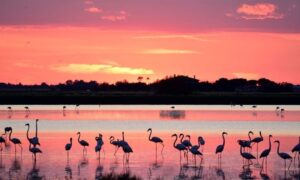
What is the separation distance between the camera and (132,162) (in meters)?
19.0

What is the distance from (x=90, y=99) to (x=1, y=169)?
65.5 m

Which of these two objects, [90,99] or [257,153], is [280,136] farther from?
[90,99]

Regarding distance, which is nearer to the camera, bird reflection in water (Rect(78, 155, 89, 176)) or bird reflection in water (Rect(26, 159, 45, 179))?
bird reflection in water (Rect(26, 159, 45, 179))

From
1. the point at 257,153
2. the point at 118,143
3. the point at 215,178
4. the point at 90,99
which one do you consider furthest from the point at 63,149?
the point at 90,99

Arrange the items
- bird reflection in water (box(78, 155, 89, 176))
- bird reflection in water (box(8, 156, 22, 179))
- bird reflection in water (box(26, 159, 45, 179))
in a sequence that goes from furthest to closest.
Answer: bird reflection in water (box(78, 155, 89, 176)), bird reflection in water (box(8, 156, 22, 179)), bird reflection in water (box(26, 159, 45, 179))

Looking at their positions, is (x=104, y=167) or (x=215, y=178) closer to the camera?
(x=215, y=178)

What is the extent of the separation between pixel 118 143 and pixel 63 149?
2407 mm

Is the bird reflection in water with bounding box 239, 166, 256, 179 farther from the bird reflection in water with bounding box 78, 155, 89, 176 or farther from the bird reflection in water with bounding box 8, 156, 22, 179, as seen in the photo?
the bird reflection in water with bounding box 8, 156, 22, 179

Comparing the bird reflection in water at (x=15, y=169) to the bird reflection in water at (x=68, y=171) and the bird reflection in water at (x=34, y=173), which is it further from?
the bird reflection in water at (x=68, y=171)

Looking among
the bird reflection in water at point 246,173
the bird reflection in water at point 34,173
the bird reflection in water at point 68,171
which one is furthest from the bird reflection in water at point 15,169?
the bird reflection in water at point 246,173

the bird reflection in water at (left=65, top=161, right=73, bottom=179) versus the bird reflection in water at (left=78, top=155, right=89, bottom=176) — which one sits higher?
the bird reflection in water at (left=78, top=155, right=89, bottom=176)

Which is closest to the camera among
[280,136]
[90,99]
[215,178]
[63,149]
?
[215,178]

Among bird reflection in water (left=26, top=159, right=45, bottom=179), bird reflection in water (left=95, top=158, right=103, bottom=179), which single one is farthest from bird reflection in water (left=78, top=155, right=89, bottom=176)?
bird reflection in water (left=26, top=159, right=45, bottom=179)

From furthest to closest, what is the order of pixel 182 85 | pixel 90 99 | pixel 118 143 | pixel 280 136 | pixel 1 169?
1. pixel 182 85
2. pixel 90 99
3. pixel 280 136
4. pixel 118 143
5. pixel 1 169
